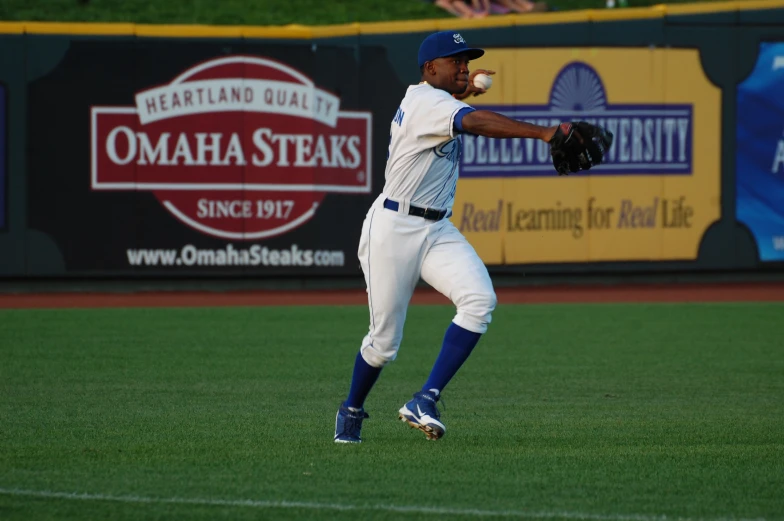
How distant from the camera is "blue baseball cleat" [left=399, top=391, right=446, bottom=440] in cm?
612

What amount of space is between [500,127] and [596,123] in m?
11.1

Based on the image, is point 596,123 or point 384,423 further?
point 596,123

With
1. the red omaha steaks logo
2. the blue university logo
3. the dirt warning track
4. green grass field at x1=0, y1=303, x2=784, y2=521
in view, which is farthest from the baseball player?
the blue university logo

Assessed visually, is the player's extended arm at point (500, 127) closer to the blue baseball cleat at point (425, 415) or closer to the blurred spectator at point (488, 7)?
the blue baseball cleat at point (425, 415)

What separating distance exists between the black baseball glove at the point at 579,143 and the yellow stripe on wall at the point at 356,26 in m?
10.3

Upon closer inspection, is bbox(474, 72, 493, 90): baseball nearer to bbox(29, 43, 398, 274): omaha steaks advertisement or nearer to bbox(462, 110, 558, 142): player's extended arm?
bbox(462, 110, 558, 142): player's extended arm

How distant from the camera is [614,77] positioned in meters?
16.6

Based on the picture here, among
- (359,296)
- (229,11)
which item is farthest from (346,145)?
(229,11)

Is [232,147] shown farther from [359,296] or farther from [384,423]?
[384,423]

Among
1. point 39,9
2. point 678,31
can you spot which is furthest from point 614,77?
point 39,9

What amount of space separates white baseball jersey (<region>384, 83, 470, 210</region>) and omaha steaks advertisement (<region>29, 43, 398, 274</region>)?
9412mm

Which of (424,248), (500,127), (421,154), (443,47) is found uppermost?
(443,47)

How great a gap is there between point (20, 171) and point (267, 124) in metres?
3.01

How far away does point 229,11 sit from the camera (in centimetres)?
2183
